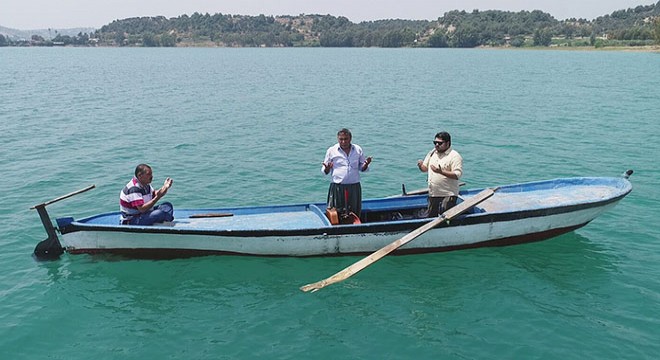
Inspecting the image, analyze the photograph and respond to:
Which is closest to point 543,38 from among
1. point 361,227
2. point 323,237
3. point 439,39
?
point 439,39

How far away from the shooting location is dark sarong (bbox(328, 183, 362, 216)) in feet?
39.2

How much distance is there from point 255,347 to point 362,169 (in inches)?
180

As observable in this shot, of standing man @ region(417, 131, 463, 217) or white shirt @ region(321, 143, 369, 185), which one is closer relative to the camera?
standing man @ region(417, 131, 463, 217)

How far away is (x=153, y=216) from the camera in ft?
37.7

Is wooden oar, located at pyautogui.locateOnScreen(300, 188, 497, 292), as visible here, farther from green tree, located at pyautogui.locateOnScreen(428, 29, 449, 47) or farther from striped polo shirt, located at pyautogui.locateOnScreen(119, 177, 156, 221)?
green tree, located at pyautogui.locateOnScreen(428, 29, 449, 47)

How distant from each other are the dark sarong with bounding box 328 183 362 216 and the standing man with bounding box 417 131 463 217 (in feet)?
4.96

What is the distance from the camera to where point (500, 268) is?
11820 millimetres

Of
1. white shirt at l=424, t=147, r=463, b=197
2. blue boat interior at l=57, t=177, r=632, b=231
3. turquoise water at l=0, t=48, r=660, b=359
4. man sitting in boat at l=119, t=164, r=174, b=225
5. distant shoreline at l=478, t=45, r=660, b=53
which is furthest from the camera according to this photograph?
distant shoreline at l=478, t=45, r=660, b=53

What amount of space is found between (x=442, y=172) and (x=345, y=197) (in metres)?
2.20

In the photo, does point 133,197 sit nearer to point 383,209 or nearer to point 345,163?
point 345,163

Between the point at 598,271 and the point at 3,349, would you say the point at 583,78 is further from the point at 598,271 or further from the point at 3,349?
the point at 3,349

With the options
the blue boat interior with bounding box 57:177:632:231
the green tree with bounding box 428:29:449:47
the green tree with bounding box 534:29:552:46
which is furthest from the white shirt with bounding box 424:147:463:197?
the green tree with bounding box 428:29:449:47

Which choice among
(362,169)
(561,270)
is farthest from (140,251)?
(561,270)

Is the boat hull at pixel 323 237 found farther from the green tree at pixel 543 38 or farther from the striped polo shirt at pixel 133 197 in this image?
the green tree at pixel 543 38
